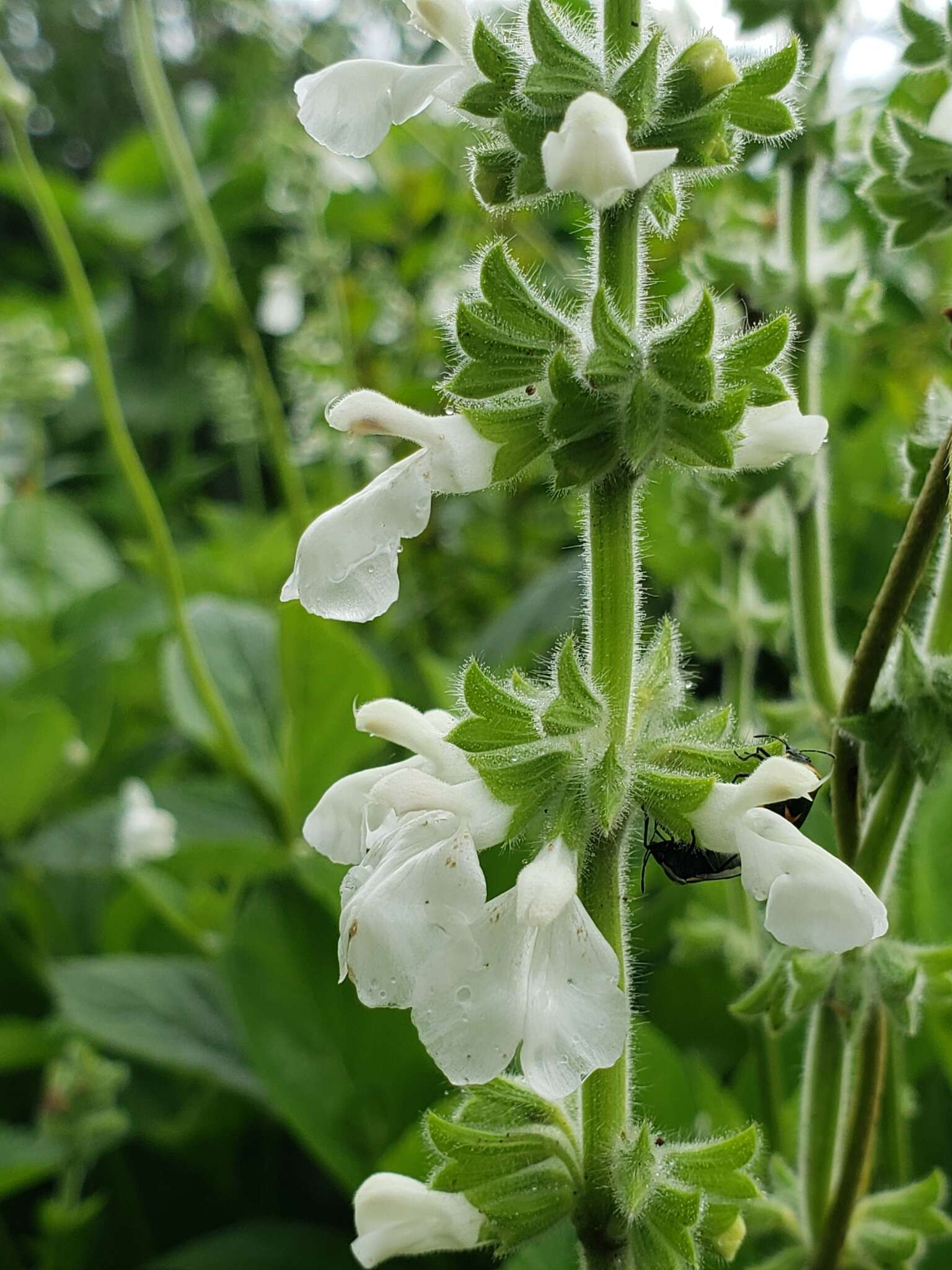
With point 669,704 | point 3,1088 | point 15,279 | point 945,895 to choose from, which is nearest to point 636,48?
point 669,704

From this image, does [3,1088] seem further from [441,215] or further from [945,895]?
[441,215]

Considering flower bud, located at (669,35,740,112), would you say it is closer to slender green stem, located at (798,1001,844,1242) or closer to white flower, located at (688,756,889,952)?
white flower, located at (688,756,889,952)

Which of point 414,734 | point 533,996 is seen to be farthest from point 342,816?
point 533,996

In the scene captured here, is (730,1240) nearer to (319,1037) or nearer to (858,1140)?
(858,1140)

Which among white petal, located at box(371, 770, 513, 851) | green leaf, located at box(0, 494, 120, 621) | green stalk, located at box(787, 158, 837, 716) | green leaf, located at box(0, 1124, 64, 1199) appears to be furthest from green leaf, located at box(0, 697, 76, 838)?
white petal, located at box(371, 770, 513, 851)

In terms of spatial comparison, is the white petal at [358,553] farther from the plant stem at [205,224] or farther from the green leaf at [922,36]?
the plant stem at [205,224]

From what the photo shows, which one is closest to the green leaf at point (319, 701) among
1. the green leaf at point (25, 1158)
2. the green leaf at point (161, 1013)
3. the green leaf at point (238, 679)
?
the green leaf at point (238, 679)
